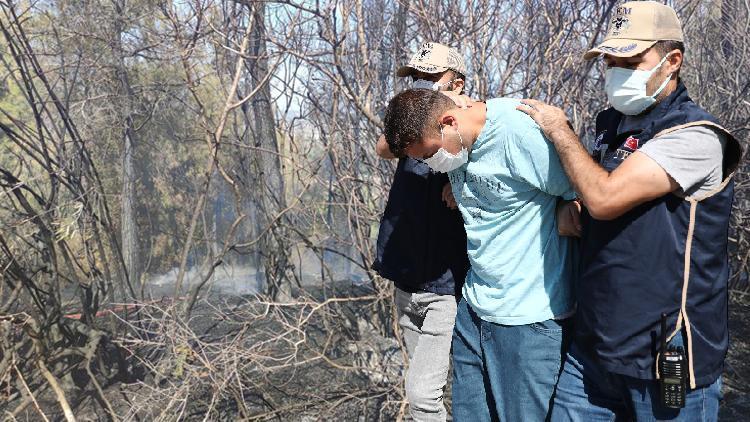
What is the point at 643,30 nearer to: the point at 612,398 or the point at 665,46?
the point at 665,46

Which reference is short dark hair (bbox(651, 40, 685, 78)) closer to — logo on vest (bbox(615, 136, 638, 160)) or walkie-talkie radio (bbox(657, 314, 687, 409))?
logo on vest (bbox(615, 136, 638, 160))

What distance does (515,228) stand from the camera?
196cm

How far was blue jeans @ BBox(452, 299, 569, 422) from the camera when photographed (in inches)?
77.2

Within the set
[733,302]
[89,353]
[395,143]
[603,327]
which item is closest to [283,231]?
[89,353]

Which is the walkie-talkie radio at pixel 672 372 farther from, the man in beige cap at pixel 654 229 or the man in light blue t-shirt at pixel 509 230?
the man in light blue t-shirt at pixel 509 230

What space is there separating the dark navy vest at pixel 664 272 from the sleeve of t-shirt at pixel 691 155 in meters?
0.02

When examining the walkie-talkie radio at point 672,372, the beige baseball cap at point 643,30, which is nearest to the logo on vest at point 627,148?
the beige baseball cap at point 643,30

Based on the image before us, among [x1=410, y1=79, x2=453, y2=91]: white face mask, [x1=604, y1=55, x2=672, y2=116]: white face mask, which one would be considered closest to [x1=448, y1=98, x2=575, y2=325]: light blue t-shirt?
[x1=604, y1=55, x2=672, y2=116]: white face mask

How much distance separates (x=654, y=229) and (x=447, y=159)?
61cm

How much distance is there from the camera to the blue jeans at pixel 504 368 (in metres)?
1.96

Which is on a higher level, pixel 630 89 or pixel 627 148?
pixel 630 89

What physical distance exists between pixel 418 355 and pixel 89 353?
8.90 ft

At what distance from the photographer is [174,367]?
450 centimetres

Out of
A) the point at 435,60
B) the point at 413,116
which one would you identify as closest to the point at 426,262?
the point at 413,116
